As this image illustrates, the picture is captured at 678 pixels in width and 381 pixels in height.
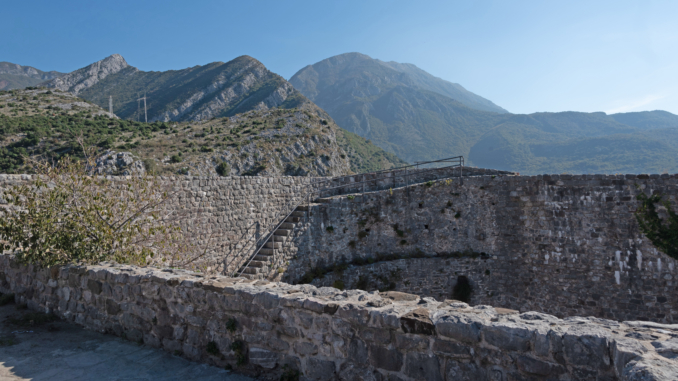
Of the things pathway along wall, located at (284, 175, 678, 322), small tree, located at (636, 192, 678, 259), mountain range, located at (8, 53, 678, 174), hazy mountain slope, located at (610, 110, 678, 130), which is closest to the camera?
small tree, located at (636, 192, 678, 259)

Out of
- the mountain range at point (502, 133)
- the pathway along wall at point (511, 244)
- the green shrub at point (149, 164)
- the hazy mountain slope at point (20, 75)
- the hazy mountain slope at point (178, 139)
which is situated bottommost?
the pathway along wall at point (511, 244)

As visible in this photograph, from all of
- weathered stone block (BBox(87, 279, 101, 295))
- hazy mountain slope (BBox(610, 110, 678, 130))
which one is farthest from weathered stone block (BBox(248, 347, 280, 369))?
hazy mountain slope (BBox(610, 110, 678, 130))

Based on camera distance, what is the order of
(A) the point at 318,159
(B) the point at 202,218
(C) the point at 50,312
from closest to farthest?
(C) the point at 50,312
(B) the point at 202,218
(A) the point at 318,159

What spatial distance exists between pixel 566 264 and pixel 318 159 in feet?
115

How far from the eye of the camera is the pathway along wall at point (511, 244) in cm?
1189

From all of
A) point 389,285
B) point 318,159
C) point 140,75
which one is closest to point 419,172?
point 389,285

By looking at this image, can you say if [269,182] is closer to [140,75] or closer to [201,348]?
[201,348]

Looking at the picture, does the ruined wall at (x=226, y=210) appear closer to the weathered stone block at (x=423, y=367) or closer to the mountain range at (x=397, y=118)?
the weathered stone block at (x=423, y=367)

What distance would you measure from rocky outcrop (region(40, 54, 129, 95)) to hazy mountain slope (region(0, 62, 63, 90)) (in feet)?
213

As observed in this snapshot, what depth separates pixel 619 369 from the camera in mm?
2646

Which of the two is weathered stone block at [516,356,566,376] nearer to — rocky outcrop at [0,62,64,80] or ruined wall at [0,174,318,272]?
ruined wall at [0,174,318,272]

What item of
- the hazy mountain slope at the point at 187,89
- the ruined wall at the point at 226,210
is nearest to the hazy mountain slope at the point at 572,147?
the hazy mountain slope at the point at 187,89

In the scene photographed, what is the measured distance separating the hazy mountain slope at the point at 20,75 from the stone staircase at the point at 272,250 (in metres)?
178

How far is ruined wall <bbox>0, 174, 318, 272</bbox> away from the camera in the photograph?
433 inches
